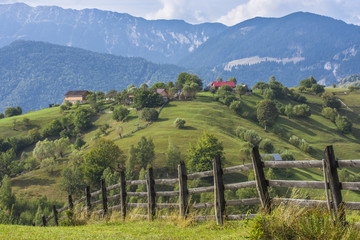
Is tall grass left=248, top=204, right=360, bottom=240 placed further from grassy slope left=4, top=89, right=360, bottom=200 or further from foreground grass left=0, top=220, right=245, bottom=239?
grassy slope left=4, top=89, right=360, bottom=200

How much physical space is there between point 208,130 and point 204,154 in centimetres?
2908

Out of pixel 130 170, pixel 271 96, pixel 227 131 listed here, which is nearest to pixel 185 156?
pixel 130 170

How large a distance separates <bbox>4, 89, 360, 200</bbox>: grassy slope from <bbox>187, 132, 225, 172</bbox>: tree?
17.6 ft

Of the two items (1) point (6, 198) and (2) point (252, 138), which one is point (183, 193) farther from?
(2) point (252, 138)

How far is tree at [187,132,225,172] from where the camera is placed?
8031 cm

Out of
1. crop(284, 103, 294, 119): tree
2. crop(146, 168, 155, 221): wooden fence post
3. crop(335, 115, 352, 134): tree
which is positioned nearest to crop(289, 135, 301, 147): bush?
crop(284, 103, 294, 119): tree

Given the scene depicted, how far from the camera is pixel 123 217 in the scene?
54.0ft

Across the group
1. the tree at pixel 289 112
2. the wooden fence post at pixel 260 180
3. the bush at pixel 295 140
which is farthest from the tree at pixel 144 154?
the tree at pixel 289 112

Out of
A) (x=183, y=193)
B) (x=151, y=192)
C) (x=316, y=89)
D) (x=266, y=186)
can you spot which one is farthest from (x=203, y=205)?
(x=316, y=89)

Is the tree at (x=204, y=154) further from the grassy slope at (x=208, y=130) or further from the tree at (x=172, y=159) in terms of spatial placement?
the grassy slope at (x=208, y=130)

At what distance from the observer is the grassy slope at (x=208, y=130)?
8396 centimetres

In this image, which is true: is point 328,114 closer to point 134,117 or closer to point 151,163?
point 134,117

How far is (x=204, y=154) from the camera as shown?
82.0m

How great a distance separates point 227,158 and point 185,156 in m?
12.8
